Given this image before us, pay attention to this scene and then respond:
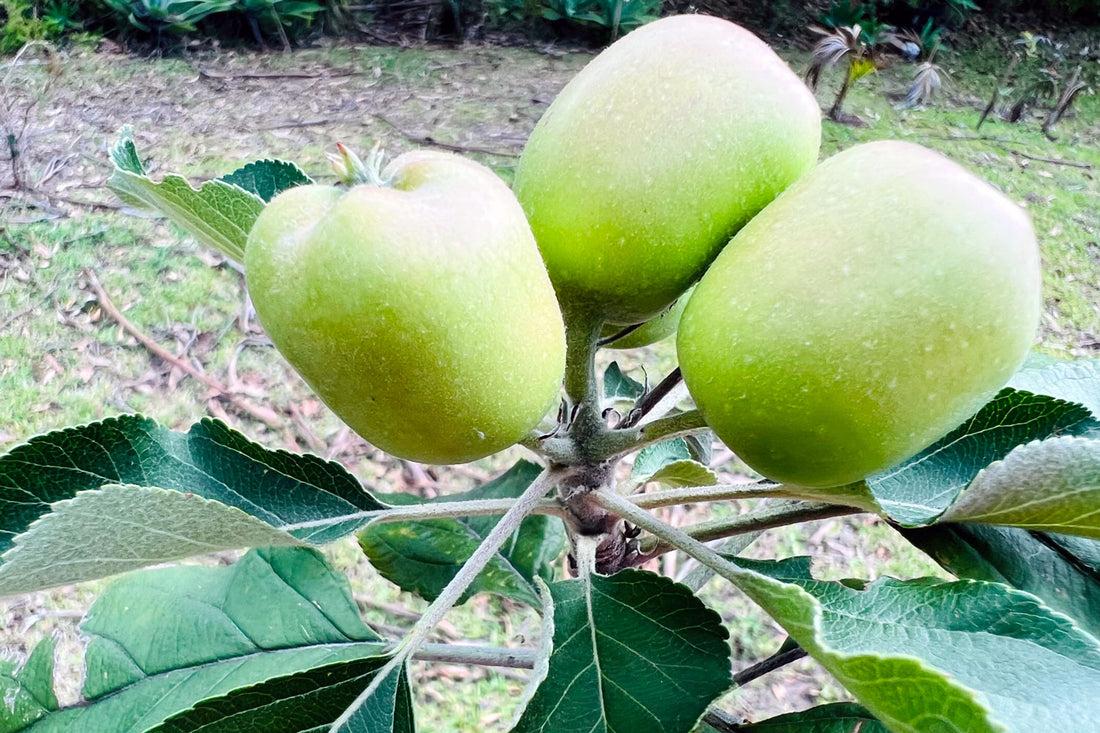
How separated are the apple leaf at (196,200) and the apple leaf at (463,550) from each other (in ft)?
1.20

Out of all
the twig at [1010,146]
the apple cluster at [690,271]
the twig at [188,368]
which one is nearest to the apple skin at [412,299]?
the apple cluster at [690,271]

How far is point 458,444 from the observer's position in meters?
0.47

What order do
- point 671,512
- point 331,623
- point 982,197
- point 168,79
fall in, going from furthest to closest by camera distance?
point 168,79, point 671,512, point 331,623, point 982,197

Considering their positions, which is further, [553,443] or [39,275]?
[39,275]

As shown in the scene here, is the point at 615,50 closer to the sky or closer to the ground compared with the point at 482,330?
closer to the sky

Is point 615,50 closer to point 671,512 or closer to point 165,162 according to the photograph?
point 671,512

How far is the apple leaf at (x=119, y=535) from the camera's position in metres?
0.47

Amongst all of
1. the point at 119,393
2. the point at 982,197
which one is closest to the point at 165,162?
the point at 119,393

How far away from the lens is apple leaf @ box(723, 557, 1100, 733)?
0.37m

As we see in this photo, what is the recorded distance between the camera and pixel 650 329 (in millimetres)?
684

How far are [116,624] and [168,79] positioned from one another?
3.50 m

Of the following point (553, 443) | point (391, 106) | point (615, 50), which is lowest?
point (391, 106)

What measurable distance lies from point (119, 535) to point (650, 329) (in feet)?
1.38

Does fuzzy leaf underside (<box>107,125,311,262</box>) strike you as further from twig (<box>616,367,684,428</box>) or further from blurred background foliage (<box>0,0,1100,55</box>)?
blurred background foliage (<box>0,0,1100,55</box>)
